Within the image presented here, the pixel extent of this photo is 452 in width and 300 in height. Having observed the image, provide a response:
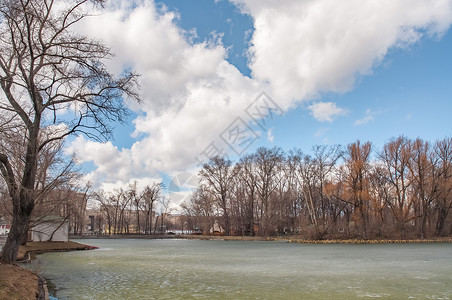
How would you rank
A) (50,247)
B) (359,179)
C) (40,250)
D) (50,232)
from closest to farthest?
(40,250) < (50,247) < (50,232) < (359,179)

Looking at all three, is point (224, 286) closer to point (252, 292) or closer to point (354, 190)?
point (252, 292)

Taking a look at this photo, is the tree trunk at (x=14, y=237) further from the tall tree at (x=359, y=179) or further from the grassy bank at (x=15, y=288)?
the tall tree at (x=359, y=179)

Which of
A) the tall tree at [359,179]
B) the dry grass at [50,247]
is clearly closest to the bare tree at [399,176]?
the tall tree at [359,179]

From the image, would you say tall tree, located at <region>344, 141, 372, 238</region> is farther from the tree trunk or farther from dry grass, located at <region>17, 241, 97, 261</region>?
the tree trunk

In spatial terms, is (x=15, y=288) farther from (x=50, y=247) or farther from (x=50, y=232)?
(x=50, y=232)

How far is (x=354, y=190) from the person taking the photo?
46031mm

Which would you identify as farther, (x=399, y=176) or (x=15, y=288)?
(x=399, y=176)

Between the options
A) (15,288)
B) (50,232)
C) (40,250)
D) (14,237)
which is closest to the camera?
(15,288)

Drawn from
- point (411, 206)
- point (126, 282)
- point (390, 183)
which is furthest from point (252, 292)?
point (411, 206)

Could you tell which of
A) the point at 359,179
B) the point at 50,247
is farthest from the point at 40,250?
the point at 359,179

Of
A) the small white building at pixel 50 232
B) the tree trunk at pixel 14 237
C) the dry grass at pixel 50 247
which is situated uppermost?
the tree trunk at pixel 14 237

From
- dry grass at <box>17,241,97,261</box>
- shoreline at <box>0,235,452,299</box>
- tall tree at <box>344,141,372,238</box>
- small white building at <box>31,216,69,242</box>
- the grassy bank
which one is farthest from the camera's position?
tall tree at <box>344,141,372,238</box>

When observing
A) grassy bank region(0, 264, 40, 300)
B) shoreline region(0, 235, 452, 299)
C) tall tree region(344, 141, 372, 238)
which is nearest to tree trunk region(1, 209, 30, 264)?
shoreline region(0, 235, 452, 299)

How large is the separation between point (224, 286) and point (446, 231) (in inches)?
1883
